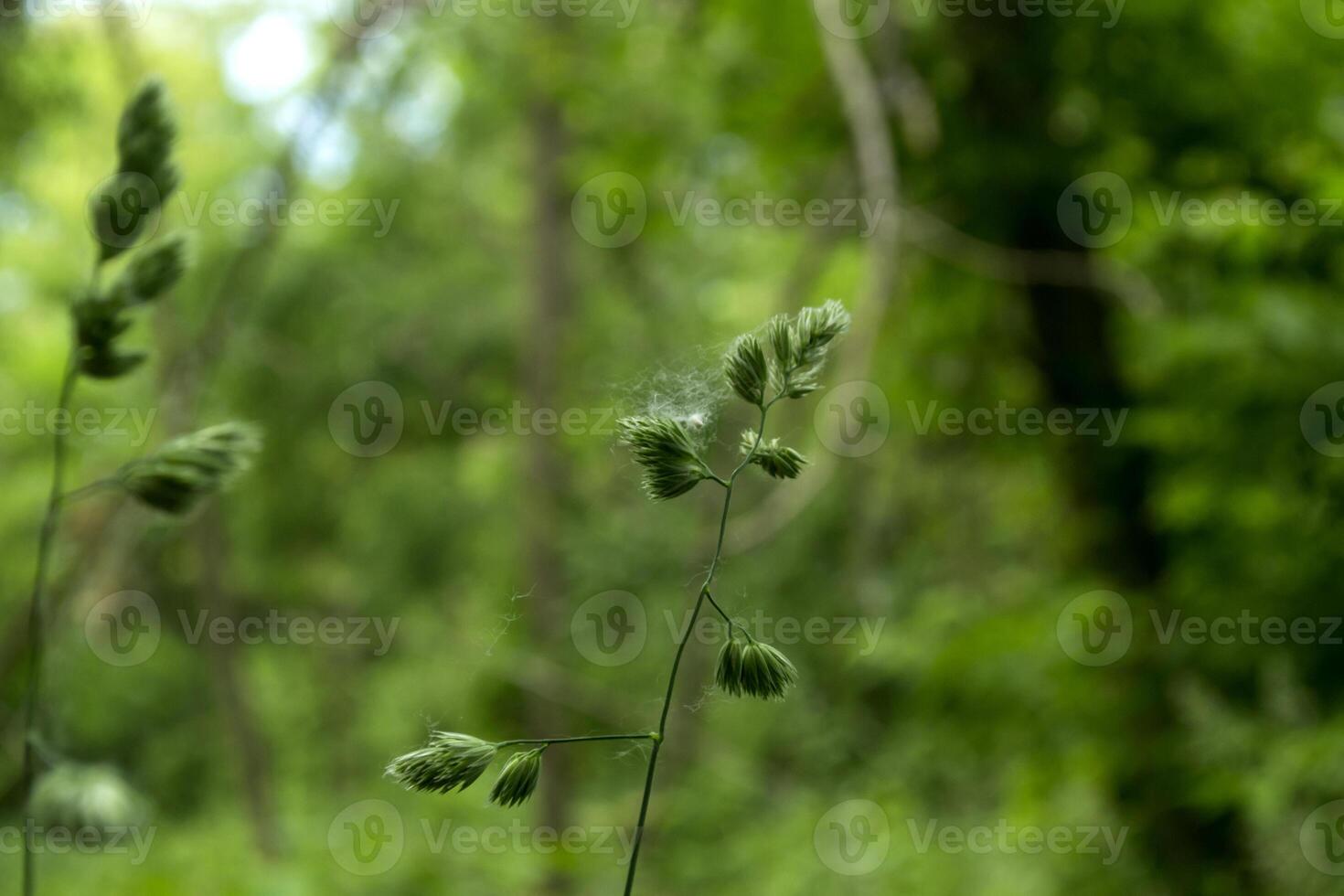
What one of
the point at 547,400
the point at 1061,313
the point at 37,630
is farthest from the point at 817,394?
the point at 547,400

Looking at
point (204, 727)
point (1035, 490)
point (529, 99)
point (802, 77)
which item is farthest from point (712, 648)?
point (204, 727)

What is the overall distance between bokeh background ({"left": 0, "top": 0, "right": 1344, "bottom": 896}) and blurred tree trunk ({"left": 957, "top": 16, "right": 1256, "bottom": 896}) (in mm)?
12

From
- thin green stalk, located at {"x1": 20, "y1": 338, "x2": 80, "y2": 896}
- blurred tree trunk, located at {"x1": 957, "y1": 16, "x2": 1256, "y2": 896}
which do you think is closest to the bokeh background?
blurred tree trunk, located at {"x1": 957, "y1": 16, "x2": 1256, "y2": 896}

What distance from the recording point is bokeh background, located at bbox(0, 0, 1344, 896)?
271cm

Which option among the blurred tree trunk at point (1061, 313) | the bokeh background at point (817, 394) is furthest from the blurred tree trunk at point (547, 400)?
the blurred tree trunk at point (1061, 313)

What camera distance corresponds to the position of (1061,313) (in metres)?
4.00

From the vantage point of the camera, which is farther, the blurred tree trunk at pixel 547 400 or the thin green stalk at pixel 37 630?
the blurred tree trunk at pixel 547 400

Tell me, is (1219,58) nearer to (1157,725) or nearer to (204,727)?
(1157,725)

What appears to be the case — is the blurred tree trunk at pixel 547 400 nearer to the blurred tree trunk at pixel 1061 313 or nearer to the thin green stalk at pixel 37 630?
the blurred tree trunk at pixel 1061 313

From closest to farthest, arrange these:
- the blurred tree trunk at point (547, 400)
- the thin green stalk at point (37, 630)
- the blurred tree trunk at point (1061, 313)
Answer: the thin green stalk at point (37, 630)
the blurred tree trunk at point (1061, 313)
the blurred tree trunk at point (547, 400)

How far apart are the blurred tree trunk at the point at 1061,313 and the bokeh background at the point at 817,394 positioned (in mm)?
12

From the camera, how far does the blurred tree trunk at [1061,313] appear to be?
372 centimetres

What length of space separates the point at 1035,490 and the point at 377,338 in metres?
7.79

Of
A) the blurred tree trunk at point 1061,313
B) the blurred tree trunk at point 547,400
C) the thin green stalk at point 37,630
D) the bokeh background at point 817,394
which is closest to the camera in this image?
the thin green stalk at point 37,630
